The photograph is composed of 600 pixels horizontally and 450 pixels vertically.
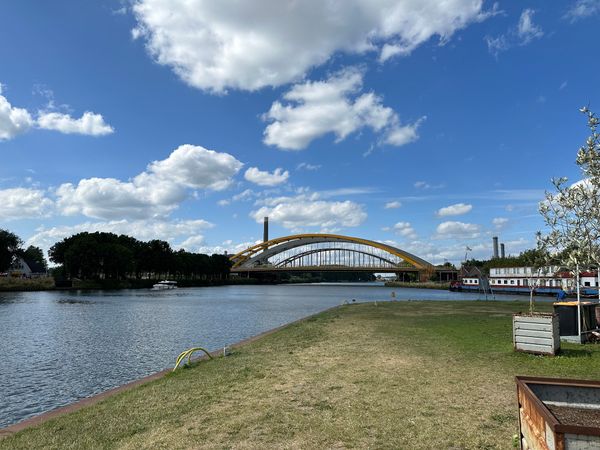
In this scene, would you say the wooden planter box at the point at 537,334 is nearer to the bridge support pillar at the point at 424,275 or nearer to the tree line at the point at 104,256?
the tree line at the point at 104,256

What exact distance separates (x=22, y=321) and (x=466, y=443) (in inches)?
1570

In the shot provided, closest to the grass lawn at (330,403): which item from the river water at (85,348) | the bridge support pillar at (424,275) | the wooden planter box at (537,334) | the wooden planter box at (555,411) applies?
the wooden planter box at (537,334)

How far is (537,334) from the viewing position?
14.4m

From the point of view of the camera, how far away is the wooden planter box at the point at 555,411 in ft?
13.0

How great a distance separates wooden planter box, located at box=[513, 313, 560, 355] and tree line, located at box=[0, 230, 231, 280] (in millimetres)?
107948

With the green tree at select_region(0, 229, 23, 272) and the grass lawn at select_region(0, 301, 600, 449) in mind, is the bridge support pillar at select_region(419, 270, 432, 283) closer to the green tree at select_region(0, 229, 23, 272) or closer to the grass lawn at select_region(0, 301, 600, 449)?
the green tree at select_region(0, 229, 23, 272)

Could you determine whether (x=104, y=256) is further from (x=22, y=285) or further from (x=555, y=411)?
(x=555, y=411)

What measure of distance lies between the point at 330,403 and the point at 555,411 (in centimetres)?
548

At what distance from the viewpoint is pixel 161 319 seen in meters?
39.0

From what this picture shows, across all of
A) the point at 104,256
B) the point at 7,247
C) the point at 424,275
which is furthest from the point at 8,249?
the point at 424,275

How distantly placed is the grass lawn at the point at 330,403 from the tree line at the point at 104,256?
102 metres

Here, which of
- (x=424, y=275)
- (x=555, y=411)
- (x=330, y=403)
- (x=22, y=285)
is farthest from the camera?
(x=424, y=275)

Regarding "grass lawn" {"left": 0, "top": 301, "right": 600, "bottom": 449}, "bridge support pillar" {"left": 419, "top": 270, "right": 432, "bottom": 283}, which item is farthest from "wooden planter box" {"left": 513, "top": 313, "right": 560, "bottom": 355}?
"bridge support pillar" {"left": 419, "top": 270, "right": 432, "bottom": 283}

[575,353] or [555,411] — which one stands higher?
[555,411]
